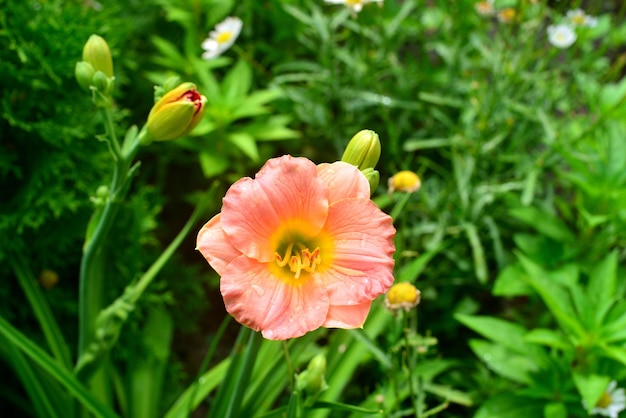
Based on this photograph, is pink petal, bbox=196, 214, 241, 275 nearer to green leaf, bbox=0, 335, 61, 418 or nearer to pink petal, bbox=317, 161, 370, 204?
pink petal, bbox=317, 161, 370, 204

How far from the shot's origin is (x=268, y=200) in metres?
0.59

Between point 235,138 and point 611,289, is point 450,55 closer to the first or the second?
point 235,138

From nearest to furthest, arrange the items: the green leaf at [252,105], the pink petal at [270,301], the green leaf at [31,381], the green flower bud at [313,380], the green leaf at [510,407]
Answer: the pink petal at [270,301] < the green flower bud at [313,380] < the green leaf at [31,381] < the green leaf at [510,407] < the green leaf at [252,105]

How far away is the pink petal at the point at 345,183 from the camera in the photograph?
60 cm

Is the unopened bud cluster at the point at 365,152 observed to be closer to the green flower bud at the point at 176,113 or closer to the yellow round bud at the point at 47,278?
the green flower bud at the point at 176,113

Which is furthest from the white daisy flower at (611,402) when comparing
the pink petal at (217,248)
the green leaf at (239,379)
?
the pink petal at (217,248)

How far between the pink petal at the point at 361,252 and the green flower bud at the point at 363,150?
9 centimetres

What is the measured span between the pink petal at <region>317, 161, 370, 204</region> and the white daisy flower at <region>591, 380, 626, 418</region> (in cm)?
60

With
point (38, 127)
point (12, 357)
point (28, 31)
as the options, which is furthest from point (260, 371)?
point (28, 31)

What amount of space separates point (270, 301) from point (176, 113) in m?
0.27

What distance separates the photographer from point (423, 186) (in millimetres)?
1406

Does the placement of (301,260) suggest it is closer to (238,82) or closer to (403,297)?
(403,297)

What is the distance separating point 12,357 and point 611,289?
3.13 feet

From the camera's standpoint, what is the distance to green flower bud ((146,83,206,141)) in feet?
2.32
